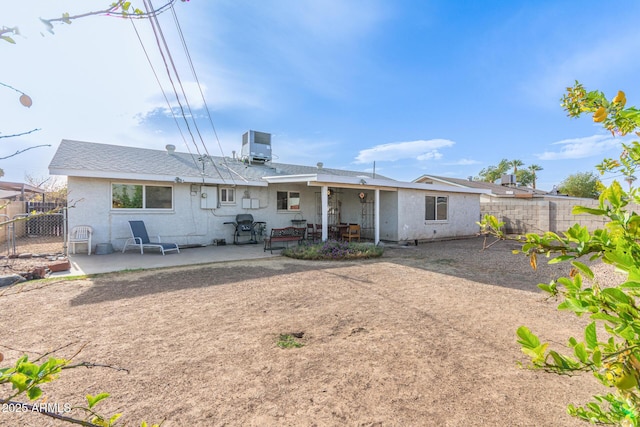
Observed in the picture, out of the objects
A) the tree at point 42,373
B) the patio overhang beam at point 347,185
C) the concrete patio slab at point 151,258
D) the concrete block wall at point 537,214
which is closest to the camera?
the tree at point 42,373

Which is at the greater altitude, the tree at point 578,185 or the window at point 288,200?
the tree at point 578,185

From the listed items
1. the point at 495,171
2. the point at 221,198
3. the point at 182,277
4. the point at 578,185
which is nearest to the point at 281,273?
the point at 182,277

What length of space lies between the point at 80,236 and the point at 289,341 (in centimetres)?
957

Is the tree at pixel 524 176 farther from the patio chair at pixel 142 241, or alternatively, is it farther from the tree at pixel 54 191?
the tree at pixel 54 191

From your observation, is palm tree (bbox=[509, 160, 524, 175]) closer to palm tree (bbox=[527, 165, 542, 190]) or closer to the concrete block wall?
palm tree (bbox=[527, 165, 542, 190])

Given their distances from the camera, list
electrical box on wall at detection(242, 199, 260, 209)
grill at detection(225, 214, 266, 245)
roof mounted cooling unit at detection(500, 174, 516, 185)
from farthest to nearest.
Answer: roof mounted cooling unit at detection(500, 174, 516, 185) → electrical box on wall at detection(242, 199, 260, 209) → grill at detection(225, 214, 266, 245)

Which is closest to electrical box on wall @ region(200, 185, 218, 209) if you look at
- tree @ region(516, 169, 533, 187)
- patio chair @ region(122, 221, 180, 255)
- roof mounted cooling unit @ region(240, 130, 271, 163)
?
patio chair @ region(122, 221, 180, 255)

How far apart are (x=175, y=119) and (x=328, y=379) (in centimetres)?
915

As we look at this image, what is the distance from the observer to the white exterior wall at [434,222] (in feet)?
43.0

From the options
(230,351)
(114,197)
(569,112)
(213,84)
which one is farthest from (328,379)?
(114,197)

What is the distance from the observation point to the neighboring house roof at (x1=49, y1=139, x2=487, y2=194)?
31.7ft

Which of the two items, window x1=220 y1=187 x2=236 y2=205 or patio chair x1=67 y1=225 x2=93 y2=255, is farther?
window x1=220 y1=187 x2=236 y2=205

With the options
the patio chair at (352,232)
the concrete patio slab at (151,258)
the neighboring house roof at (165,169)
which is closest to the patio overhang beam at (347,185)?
the neighboring house roof at (165,169)

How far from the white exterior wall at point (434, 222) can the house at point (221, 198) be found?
1.7 inches
